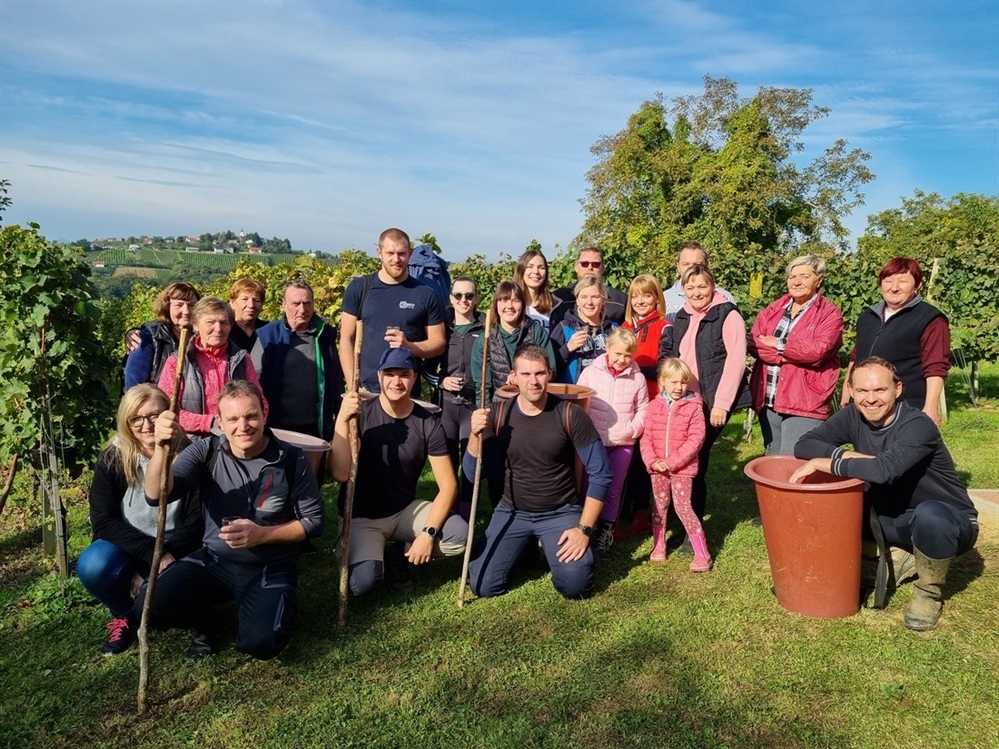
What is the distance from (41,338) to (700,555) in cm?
449

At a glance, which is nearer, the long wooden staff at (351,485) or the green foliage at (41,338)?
the long wooden staff at (351,485)

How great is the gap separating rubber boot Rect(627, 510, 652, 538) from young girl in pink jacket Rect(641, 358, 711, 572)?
54cm

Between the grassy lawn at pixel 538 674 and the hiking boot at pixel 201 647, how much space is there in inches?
2.5

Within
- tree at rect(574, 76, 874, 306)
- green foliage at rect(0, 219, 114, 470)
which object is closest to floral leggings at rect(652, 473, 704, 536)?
green foliage at rect(0, 219, 114, 470)

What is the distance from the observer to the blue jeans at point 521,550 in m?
4.15

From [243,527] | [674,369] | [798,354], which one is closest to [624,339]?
[674,369]

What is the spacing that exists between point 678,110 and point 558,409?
3130 centimetres

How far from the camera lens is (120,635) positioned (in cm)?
364

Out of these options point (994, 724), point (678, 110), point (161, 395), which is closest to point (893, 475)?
point (994, 724)

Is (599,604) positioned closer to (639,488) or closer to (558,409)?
(558,409)

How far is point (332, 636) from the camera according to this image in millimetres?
3762

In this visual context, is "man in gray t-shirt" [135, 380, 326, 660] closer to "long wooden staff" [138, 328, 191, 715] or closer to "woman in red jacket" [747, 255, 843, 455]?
"long wooden staff" [138, 328, 191, 715]

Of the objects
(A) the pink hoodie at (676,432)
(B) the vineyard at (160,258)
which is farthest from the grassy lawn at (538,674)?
(B) the vineyard at (160,258)

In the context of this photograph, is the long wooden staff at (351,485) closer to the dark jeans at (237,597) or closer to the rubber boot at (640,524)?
the dark jeans at (237,597)
